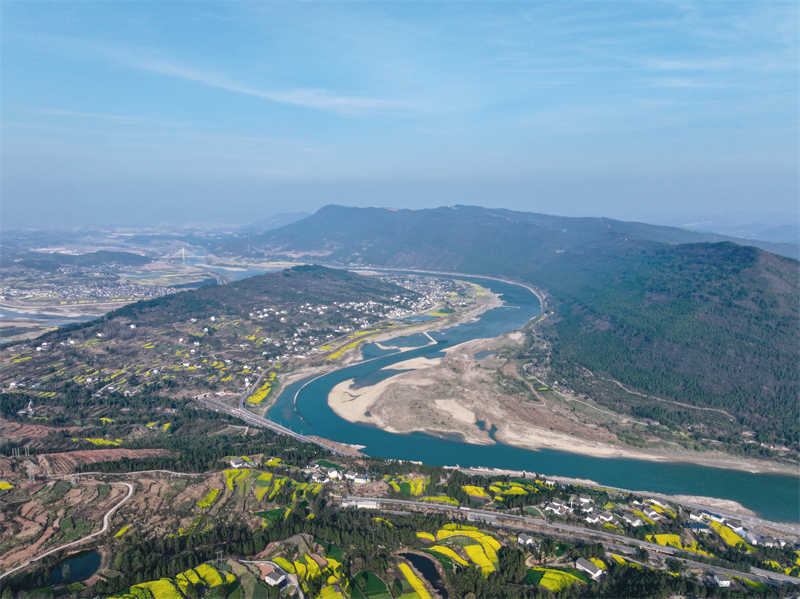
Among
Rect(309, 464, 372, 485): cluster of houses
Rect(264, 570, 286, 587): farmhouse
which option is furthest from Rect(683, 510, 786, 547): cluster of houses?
Rect(264, 570, 286, 587): farmhouse

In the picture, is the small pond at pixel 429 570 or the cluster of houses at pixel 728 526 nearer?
the small pond at pixel 429 570

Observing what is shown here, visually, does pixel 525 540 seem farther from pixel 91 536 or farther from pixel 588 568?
pixel 91 536

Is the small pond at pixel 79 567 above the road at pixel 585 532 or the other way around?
the other way around

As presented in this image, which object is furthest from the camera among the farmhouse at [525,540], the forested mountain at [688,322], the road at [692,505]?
the forested mountain at [688,322]

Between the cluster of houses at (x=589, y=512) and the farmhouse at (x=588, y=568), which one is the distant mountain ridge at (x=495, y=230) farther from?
the farmhouse at (x=588, y=568)

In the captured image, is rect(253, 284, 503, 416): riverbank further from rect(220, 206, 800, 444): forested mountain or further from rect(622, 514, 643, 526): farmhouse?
rect(622, 514, 643, 526): farmhouse

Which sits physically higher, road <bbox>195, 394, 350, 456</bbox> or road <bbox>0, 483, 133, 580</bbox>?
road <bbox>0, 483, 133, 580</bbox>

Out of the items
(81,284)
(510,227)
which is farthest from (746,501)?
(510,227)

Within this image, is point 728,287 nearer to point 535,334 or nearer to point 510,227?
point 535,334

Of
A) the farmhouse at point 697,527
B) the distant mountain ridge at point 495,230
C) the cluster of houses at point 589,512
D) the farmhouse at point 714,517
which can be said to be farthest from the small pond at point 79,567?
the distant mountain ridge at point 495,230
